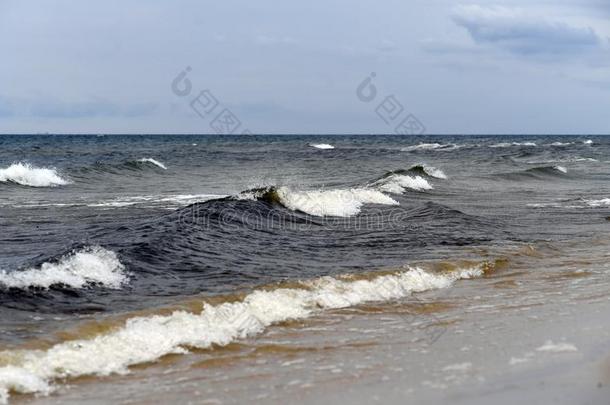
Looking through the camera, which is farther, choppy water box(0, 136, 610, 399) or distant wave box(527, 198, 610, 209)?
distant wave box(527, 198, 610, 209)

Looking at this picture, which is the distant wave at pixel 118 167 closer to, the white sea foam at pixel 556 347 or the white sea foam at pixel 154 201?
the white sea foam at pixel 154 201

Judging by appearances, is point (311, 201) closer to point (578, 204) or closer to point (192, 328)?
point (578, 204)

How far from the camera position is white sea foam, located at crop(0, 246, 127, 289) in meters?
9.42

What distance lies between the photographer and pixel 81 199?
23969mm

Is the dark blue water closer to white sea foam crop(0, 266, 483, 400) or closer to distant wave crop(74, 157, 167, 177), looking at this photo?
white sea foam crop(0, 266, 483, 400)

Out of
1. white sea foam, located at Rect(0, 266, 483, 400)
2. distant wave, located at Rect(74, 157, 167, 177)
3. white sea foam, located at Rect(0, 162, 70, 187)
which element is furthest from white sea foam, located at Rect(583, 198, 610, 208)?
distant wave, located at Rect(74, 157, 167, 177)

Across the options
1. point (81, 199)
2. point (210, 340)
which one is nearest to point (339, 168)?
point (81, 199)

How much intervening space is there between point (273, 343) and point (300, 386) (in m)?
1.39

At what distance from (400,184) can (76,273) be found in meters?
19.1

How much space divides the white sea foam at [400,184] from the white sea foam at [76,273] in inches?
625

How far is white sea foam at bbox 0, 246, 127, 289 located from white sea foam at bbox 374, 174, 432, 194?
15.9m

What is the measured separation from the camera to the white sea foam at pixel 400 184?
26.5 m

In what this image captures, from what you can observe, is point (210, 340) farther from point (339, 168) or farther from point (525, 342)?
point (339, 168)

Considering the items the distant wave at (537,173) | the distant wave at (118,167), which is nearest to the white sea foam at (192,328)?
the distant wave at (537,173)
